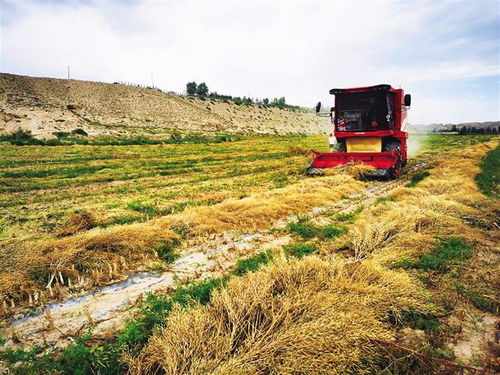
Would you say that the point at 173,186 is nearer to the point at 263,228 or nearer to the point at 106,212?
the point at 106,212

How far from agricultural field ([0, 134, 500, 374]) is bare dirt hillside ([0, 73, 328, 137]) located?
37.3m

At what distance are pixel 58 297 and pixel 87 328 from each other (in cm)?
107

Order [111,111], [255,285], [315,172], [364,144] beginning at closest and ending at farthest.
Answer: [255,285], [315,172], [364,144], [111,111]

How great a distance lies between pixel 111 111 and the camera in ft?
192

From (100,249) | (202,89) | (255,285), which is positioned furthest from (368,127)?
(202,89)

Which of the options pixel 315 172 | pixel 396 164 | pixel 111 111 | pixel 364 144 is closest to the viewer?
pixel 396 164

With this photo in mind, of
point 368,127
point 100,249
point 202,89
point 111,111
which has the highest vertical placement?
point 202,89

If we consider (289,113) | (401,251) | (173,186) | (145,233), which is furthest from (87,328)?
(289,113)

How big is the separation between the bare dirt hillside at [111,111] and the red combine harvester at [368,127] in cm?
3426

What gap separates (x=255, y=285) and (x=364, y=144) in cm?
1267

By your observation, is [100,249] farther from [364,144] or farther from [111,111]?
[111,111]

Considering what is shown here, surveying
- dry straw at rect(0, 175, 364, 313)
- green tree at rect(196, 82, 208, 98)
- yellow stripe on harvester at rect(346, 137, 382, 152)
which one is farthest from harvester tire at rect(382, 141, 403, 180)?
green tree at rect(196, 82, 208, 98)

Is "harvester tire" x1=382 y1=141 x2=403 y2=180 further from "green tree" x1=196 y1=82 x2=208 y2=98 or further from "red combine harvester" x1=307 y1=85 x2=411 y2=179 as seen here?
"green tree" x1=196 y1=82 x2=208 y2=98

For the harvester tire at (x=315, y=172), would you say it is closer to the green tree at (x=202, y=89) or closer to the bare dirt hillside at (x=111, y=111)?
the bare dirt hillside at (x=111, y=111)
